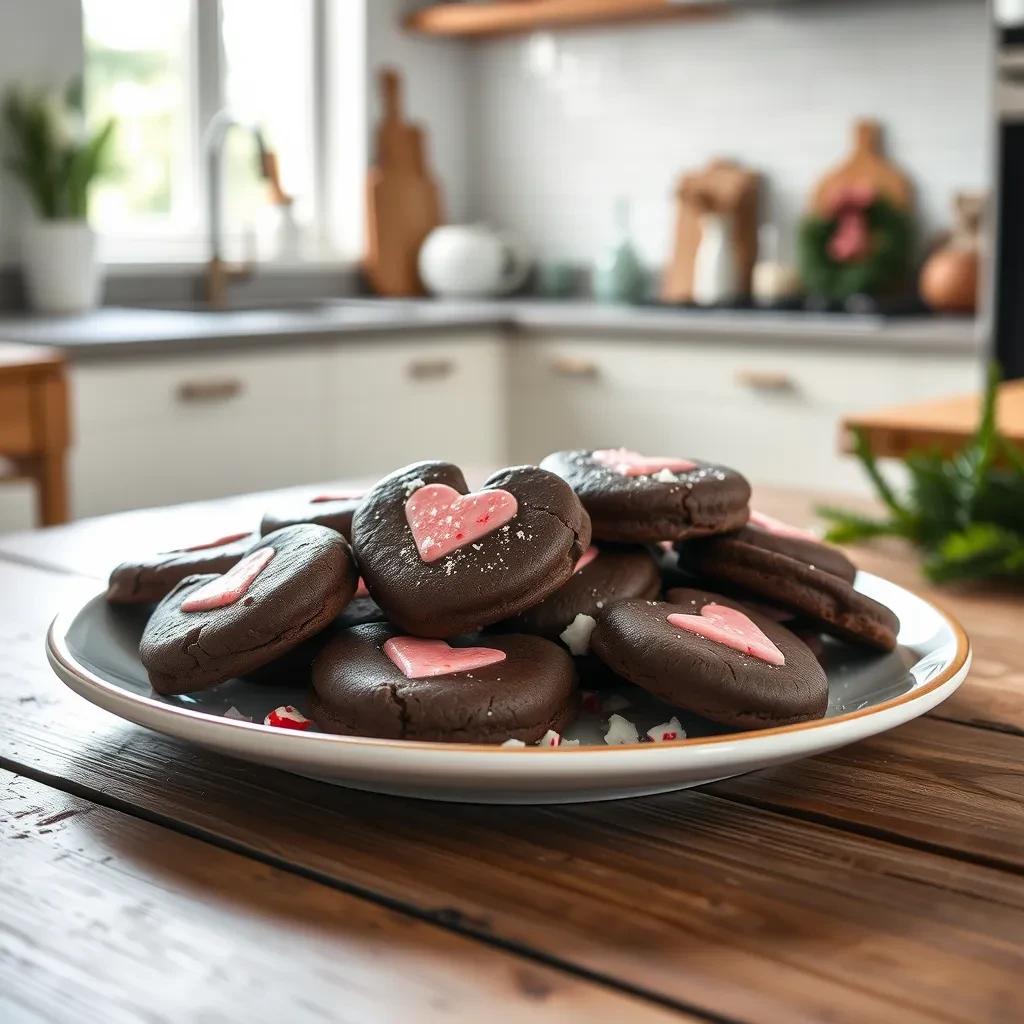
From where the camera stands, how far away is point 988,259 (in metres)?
3.17

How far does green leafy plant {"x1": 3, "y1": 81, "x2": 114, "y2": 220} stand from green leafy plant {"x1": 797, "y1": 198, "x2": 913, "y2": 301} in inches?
72.7

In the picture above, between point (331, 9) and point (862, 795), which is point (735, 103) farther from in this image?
point (862, 795)

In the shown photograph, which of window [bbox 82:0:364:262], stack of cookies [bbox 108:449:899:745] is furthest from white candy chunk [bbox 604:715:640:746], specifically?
window [bbox 82:0:364:262]

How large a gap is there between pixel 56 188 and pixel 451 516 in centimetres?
318

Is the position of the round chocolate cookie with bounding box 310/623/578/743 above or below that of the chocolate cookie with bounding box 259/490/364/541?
below

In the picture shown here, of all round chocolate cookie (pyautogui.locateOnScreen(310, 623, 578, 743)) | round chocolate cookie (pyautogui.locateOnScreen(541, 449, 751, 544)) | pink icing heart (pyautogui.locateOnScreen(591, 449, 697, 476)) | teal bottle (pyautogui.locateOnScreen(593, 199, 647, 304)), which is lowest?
round chocolate cookie (pyautogui.locateOnScreen(310, 623, 578, 743))

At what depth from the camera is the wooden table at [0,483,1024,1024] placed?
1.72 ft

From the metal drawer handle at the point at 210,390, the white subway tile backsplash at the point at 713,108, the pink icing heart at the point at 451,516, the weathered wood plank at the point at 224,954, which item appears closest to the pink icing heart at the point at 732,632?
the pink icing heart at the point at 451,516

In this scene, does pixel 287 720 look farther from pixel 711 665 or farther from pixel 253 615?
pixel 711 665

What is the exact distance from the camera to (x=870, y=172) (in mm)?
3855

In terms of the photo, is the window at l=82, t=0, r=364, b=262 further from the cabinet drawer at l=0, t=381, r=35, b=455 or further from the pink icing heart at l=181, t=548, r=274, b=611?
the pink icing heart at l=181, t=548, r=274, b=611

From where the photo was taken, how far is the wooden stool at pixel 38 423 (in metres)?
2.62

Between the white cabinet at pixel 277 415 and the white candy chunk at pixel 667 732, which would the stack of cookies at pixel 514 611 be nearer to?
the white candy chunk at pixel 667 732

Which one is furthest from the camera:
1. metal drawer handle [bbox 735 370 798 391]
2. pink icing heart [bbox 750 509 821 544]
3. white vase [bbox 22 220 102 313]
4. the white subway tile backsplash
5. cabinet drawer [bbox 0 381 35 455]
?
the white subway tile backsplash
